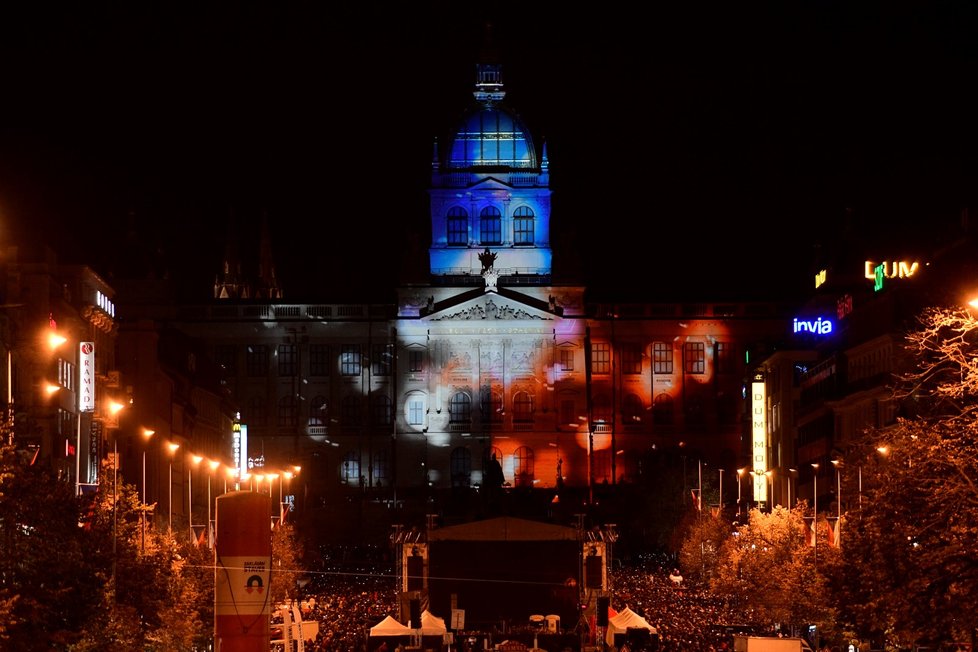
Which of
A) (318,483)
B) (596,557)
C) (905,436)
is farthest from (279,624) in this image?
(318,483)

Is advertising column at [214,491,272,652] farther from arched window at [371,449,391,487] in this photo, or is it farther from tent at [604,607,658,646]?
arched window at [371,449,391,487]

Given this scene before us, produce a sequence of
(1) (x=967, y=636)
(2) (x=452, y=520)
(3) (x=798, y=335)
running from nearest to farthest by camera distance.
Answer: (1) (x=967, y=636), (3) (x=798, y=335), (2) (x=452, y=520)

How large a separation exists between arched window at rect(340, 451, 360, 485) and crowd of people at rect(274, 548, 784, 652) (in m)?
53.1

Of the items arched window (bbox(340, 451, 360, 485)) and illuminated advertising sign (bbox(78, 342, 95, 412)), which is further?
arched window (bbox(340, 451, 360, 485))

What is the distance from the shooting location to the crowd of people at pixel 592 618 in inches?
3255

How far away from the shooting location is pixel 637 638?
253 ft

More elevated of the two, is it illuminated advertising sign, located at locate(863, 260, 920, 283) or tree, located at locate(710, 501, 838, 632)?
illuminated advertising sign, located at locate(863, 260, 920, 283)

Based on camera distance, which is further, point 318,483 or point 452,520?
point 318,483

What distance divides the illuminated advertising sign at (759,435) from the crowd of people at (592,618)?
6904mm

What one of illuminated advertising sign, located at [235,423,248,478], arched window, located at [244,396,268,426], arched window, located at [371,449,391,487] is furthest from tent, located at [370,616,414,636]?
arched window, located at [244,396,268,426]

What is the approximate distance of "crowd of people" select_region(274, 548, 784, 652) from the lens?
82.7 meters

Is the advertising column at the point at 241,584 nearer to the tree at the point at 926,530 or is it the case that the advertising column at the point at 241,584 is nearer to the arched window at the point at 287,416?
the tree at the point at 926,530

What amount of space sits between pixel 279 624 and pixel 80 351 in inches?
531

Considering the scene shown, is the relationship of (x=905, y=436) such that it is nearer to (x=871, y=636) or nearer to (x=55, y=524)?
(x=871, y=636)
